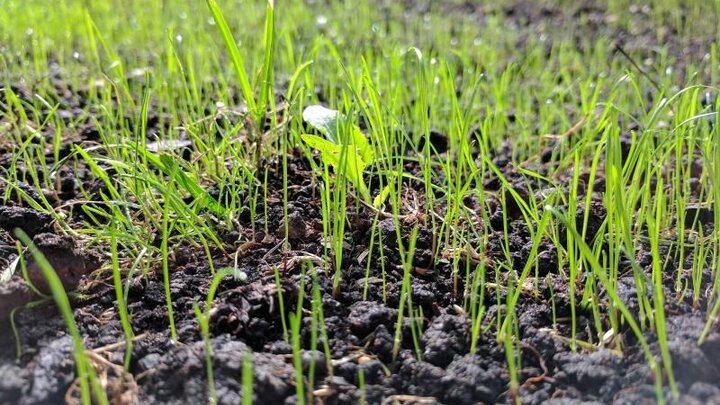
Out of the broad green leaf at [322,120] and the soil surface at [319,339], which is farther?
the broad green leaf at [322,120]

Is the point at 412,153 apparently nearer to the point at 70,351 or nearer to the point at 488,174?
the point at 488,174

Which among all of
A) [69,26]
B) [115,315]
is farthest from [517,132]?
[69,26]

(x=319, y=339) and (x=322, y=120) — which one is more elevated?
(x=322, y=120)

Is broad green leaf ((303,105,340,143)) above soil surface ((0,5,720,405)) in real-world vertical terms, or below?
above

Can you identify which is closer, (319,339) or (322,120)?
(319,339)

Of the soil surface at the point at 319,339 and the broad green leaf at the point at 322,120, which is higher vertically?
the broad green leaf at the point at 322,120

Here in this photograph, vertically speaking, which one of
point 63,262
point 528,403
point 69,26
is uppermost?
point 69,26

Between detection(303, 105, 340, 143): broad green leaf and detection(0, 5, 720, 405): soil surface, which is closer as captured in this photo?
detection(0, 5, 720, 405): soil surface

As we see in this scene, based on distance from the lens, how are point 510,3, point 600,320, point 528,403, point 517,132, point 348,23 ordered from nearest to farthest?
1. point 528,403
2. point 600,320
3. point 517,132
4. point 348,23
5. point 510,3
